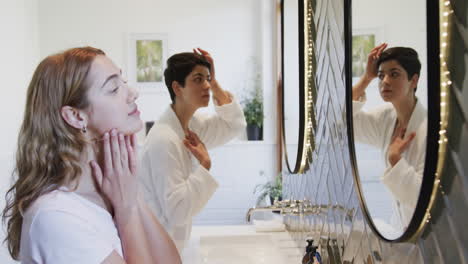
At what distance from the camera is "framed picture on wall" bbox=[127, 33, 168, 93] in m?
4.63

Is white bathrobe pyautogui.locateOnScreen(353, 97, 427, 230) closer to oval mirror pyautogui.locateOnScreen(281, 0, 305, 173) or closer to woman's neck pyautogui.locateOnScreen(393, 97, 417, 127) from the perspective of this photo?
woman's neck pyautogui.locateOnScreen(393, 97, 417, 127)

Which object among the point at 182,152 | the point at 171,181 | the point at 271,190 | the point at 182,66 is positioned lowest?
the point at 271,190

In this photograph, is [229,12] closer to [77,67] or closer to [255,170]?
[255,170]

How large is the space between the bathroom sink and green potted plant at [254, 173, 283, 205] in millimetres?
1020

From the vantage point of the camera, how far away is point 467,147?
0.52m

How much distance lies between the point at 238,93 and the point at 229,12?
819mm

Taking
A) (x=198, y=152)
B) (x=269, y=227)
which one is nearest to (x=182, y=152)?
(x=198, y=152)

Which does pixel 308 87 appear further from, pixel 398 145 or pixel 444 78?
pixel 444 78

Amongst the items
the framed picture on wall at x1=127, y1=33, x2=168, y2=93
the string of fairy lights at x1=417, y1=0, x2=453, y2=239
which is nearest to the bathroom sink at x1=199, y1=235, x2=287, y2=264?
the string of fairy lights at x1=417, y1=0, x2=453, y2=239

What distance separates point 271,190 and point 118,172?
2703 mm

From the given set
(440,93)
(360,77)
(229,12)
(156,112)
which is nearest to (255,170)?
(156,112)

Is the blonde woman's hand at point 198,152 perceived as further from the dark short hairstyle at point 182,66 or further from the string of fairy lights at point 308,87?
the string of fairy lights at point 308,87

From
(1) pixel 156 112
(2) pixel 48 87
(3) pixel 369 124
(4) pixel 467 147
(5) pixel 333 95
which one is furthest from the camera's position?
(1) pixel 156 112

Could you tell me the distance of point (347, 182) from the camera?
1.13 metres
